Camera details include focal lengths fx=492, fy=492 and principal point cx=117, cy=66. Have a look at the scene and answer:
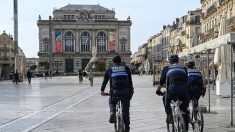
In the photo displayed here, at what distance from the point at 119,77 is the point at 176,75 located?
1360 mm

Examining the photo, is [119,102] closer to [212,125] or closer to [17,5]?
[212,125]

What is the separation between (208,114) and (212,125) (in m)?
2.96

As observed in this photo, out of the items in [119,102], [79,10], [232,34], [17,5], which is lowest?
[119,102]

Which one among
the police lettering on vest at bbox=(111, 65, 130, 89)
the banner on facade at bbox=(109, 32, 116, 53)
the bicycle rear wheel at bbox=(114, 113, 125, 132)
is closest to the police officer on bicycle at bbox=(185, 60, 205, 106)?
the police lettering on vest at bbox=(111, 65, 130, 89)

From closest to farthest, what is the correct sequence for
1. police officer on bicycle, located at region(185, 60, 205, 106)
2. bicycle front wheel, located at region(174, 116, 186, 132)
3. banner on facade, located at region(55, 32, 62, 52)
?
bicycle front wheel, located at region(174, 116, 186, 132) < police officer on bicycle, located at region(185, 60, 205, 106) < banner on facade, located at region(55, 32, 62, 52)

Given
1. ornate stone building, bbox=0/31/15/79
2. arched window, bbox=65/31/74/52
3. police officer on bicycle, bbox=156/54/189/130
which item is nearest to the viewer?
police officer on bicycle, bbox=156/54/189/130

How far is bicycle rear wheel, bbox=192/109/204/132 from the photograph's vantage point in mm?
11106

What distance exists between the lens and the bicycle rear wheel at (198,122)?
11106mm

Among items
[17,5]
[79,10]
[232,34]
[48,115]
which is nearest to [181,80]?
[232,34]

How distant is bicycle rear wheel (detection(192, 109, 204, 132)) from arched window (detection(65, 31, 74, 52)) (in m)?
125

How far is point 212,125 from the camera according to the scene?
1315 centimetres

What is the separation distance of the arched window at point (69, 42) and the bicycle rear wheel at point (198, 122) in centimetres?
12459

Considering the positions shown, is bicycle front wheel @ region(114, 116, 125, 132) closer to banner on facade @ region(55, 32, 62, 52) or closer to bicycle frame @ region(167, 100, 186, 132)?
bicycle frame @ region(167, 100, 186, 132)

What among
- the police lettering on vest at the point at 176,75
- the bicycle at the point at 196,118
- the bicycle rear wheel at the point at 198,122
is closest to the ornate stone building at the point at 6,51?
the bicycle at the point at 196,118
